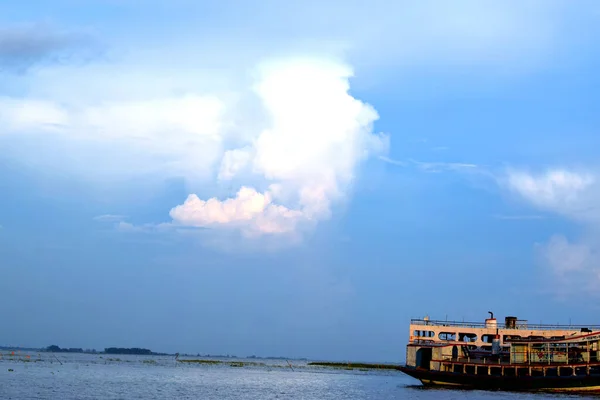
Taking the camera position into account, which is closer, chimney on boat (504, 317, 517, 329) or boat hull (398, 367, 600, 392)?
boat hull (398, 367, 600, 392)

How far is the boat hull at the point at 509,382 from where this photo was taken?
63.1 meters

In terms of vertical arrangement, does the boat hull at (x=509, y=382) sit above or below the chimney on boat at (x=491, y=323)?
below

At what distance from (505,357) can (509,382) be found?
152 inches

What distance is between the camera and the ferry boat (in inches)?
2542

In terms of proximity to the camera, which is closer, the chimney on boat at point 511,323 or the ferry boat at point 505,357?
the ferry boat at point 505,357

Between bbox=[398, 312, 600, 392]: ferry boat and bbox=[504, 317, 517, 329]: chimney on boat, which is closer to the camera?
bbox=[398, 312, 600, 392]: ferry boat

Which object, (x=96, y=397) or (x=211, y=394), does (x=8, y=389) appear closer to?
(x=96, y=397)

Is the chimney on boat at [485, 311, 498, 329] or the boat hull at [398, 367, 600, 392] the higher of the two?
the chimney on boat at [485, 311, 498, 329]

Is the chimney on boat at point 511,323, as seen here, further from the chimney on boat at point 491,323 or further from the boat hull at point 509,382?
the boat hull at point 509,382

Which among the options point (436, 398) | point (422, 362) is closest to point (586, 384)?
point (436, 398)

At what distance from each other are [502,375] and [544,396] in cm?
567

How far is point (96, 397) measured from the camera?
2370 inches

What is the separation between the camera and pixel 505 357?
235 feet

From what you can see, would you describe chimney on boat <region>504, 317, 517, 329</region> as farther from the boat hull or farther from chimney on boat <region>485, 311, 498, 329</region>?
the boat hull
